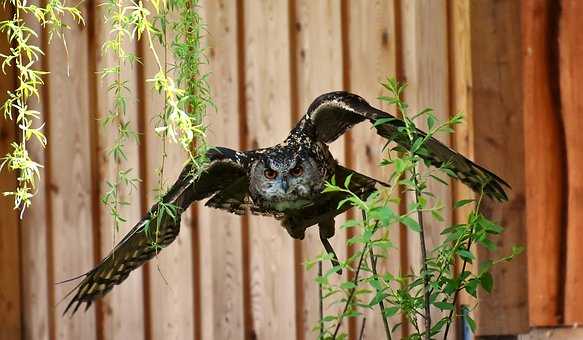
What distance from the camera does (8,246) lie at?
11.2 feet

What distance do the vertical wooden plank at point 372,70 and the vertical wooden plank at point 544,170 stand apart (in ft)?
1.93

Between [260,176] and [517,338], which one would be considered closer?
[260,176]

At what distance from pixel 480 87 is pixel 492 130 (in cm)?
13

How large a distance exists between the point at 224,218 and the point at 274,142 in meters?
0.31

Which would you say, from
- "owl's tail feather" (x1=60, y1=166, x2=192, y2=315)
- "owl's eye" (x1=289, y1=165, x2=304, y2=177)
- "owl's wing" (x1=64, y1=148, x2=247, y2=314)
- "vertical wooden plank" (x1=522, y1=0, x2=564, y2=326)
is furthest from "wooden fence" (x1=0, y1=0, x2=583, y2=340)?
"owl's tail feather" (x1=60, y1=166, x2=192, y2=315)

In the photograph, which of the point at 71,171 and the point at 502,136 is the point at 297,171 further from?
the point at 71,171

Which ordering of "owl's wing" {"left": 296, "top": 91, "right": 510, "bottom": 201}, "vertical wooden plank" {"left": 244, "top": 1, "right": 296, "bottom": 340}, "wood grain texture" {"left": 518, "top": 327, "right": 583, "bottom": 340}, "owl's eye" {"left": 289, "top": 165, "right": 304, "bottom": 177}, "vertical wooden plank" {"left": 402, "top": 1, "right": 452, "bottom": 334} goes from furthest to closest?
"vertical wooden plank" {"left": 244, "top": 1, "right": 296, "bottom": 340}, "vertical wooden plank" {"left": 402, "top": 1, "right": 452, "bottom": 334}, "wood grain texture" {"left": 518, "top": 327, "right": 583, "bottom": 340}, "owl's eye" {"left": 289, "top": 165, "right": 304, "bottom": 177}, "owl's wing" {"left": 296, "top": 91, "right": 510, "bottom": 201}

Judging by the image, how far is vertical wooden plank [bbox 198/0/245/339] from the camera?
3268 millimetres

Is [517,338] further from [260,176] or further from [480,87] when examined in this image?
[260,176]

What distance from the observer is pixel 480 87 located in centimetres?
271

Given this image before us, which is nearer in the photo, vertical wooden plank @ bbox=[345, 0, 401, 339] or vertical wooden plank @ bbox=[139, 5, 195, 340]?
vertical wooden plank @ bbox=[345, 0, 401, 339]

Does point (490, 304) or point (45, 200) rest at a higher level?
point (45, 200)

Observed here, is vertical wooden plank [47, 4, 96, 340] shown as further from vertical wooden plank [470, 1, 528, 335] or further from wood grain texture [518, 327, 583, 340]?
wood grain texture [518, 327, 583, 340]

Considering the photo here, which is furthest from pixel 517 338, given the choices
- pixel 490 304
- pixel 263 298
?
pixel 263 298
